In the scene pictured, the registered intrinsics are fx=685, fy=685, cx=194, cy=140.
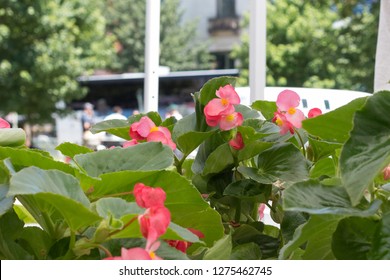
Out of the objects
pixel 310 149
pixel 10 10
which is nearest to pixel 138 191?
pixel 310 149

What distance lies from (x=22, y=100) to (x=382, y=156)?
1337 centimetres

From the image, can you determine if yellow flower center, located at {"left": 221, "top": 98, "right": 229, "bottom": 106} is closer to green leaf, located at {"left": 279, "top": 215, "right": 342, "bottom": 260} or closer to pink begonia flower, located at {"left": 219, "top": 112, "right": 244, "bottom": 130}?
pink begonia flower, located at {"left": 219, "top": 112, "right": 244, "bottom": 130}

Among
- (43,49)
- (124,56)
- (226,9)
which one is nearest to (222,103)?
(43,49)

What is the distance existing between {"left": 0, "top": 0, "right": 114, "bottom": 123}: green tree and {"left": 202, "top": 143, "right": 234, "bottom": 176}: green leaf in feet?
40.5

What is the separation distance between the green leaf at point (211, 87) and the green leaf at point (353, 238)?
0.17m

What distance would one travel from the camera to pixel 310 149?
481mm

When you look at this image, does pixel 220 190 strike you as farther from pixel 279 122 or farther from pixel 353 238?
pixel 353 238

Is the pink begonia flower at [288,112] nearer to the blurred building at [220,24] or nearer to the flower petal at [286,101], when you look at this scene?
the flower petal at [286,101]

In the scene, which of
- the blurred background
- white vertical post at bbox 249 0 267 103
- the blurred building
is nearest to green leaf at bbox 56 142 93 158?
white vertical post at bbox 249 0 267 103

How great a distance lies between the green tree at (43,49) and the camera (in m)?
12.5

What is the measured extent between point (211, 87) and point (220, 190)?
70 millimetres

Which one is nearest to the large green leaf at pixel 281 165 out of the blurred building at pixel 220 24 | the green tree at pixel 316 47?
the green tree at pixel 316 47

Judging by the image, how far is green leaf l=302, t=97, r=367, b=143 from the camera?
1.11 ft
